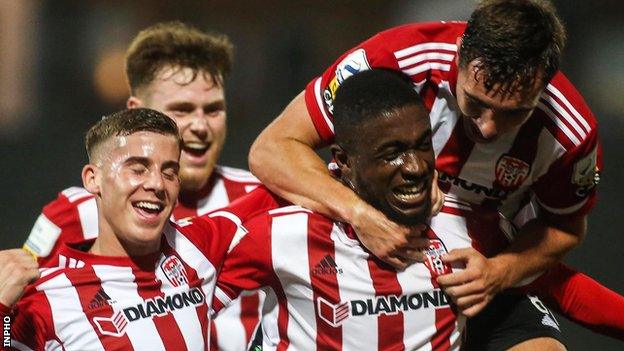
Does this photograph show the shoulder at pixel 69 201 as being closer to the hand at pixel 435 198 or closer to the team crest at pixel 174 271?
the team crest at pixel 174 271

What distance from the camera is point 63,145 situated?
411cm

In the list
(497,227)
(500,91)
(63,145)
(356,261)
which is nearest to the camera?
(500,91)

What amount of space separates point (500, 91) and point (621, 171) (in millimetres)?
2270

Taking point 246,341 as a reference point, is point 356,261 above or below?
above

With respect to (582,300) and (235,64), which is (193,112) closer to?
(582,300)

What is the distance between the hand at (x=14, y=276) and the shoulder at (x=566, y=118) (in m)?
1.15

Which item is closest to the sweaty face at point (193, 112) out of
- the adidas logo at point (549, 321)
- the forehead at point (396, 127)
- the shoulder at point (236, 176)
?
the shoulder at point (236, 176)

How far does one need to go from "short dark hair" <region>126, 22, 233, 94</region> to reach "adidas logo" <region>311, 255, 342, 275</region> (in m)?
1.04

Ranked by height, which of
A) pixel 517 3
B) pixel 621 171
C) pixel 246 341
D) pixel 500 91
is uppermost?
pixel 517 3

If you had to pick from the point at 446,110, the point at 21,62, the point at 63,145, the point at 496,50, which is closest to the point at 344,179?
the point at 446,110

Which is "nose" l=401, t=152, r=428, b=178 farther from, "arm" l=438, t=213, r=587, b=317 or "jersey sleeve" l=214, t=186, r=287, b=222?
"jersey sleeve" l=214, t=186, r=287, b=222

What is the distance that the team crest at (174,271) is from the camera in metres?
2.20

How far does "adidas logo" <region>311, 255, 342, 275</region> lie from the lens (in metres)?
2.19

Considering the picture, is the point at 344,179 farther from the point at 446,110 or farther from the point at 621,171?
the point at 621,171
